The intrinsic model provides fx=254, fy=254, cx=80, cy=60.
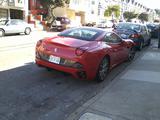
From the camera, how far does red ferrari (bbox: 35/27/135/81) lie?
5969 millimetres

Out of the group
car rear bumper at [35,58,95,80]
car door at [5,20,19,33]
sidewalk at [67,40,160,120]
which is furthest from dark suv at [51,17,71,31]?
car rear bumper at [35,58,95,80]

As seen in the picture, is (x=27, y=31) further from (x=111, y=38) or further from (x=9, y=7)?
(x=111, y=38)

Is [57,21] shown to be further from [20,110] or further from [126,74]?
[20,110]

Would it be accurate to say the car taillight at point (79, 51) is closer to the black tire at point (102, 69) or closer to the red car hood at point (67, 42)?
the red car hood at point (67, 42)

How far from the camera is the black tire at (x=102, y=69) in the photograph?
21.7 feet

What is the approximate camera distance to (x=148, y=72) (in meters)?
8.09

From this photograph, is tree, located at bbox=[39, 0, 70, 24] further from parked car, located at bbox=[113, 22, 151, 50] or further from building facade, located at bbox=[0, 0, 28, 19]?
parked car, located at bbox=[113, 22, 151, 50]

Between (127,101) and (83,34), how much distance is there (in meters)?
2.52

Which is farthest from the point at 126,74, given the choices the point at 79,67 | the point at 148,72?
the point at 79,67

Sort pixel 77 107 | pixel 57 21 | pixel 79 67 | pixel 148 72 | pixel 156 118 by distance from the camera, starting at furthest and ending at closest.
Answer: pixel 57 21 → pixel 148 72 → pixel 79 67 → pixel 77 107 → pixel 156 118

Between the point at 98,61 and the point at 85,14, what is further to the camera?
the point at 85,14

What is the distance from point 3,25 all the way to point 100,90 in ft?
49.5

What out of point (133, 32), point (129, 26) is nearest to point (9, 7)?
point (129, 26)

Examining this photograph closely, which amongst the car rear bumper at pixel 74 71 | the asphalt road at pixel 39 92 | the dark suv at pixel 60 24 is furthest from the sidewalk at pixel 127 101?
the dark suv at pixel 60 24
